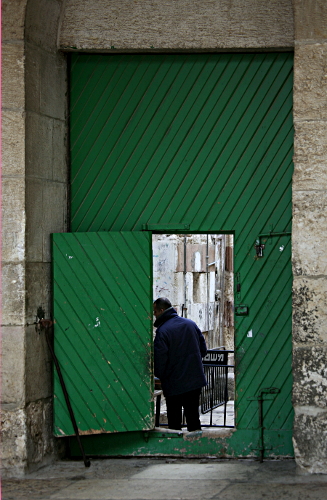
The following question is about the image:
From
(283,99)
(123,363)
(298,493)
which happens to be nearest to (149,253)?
(123,363)

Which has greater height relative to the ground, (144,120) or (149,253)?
(144,120)

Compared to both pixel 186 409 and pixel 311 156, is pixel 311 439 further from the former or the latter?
pixel 311 156

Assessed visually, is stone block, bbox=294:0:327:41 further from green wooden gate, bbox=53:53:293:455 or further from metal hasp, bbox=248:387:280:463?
metal hasp, bbox=248:387:280:463

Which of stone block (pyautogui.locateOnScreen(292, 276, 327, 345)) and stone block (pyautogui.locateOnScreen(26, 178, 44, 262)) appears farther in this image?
stone block (pyautogui.locateOnScreen(26, 178, 44, 262))

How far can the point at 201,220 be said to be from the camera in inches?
263

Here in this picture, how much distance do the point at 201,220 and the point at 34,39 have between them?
235cm

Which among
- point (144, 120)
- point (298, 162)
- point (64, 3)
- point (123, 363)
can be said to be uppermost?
point (64, 3)

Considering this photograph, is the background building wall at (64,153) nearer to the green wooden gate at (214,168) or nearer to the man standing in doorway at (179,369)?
the green wooden gate at (214,168)

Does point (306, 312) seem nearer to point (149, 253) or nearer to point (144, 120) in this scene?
point (149, 253)

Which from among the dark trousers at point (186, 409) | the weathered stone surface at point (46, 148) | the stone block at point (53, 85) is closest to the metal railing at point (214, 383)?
the dark trousers at point (186, 409)

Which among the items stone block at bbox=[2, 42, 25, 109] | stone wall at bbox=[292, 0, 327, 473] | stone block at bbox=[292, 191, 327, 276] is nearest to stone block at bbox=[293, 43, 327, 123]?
stone wall at bbox=[292, 0, 327, 473]

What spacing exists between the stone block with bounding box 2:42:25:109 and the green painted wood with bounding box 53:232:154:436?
1334 mm

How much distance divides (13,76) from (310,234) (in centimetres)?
304

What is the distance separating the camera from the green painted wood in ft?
21.4
